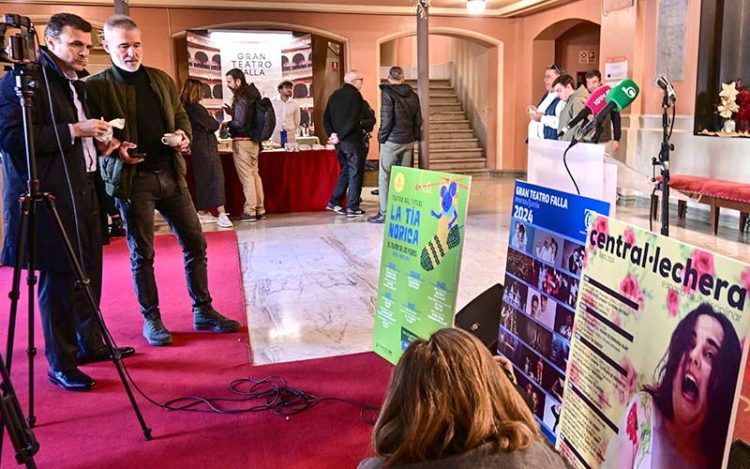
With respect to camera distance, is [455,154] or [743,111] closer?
[743,111]

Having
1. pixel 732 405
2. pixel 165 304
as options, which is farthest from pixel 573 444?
pixel 165 304

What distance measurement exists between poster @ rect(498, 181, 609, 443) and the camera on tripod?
172 cm

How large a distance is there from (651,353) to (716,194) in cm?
503

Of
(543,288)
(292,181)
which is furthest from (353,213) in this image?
(543,288)

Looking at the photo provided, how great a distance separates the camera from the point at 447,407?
1055 millimetres

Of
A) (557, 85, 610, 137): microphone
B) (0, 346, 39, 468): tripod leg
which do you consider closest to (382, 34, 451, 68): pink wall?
(557, 85, 610, 137): microphone

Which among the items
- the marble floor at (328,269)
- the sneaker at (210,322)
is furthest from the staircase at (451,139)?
the sneaker at (210,322)

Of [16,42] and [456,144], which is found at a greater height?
[16,42]

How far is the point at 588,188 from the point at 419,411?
149cm

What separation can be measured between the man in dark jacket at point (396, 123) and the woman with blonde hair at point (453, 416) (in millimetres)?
5365

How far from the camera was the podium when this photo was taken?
225 cm

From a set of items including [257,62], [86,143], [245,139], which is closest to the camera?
[86,143]

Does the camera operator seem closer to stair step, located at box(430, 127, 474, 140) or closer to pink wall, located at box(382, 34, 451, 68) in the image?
stair step, located at box(430, 127, 474, 140)

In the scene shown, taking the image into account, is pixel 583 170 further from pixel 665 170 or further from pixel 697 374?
pixel 665 170
